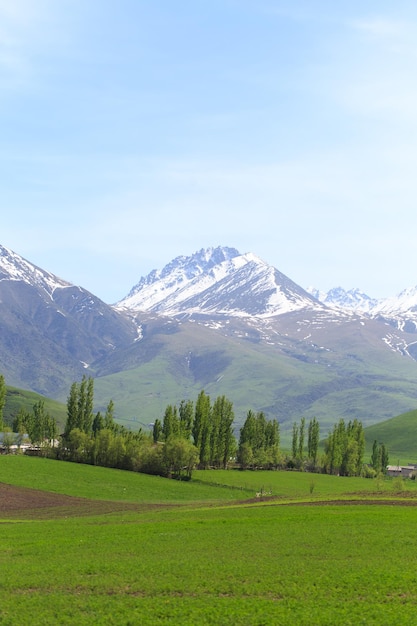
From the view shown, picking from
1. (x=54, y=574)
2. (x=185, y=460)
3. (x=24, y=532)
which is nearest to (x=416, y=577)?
(x=54, y=574)

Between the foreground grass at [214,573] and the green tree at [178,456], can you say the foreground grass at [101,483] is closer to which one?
the green tree at [178,456]

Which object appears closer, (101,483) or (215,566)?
(215,566)

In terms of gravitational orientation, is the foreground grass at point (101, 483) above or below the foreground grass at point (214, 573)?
below

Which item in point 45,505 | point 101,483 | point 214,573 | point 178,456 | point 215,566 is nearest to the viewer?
point 214,573

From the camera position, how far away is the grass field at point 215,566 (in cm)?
3691

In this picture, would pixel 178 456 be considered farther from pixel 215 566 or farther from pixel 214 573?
pixel 214 573

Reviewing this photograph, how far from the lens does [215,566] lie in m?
46.8

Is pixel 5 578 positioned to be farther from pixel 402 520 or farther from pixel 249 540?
pixel 402 520

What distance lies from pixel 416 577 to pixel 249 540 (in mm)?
18351

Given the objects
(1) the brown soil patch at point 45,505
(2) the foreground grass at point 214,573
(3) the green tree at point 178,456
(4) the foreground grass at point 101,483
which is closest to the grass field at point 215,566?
(2) the foreground grass at point 214,573

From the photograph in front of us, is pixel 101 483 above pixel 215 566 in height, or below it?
below

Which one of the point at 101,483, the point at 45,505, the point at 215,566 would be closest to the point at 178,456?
the point at 101,483

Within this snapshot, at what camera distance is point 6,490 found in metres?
114

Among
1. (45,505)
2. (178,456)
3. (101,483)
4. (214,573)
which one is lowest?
(45,505)
